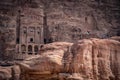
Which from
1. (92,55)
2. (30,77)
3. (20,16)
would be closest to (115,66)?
(92,55)

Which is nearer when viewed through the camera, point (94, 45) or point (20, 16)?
point (94, 45)

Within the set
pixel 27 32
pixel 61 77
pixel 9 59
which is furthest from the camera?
pixel 27 32

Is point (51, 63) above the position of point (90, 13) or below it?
below

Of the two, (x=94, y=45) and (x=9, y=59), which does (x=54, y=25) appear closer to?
(x=9, y=59)

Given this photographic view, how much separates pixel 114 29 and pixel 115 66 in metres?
25.4

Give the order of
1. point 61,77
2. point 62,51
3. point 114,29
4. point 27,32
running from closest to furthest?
1. point 61,77
2. point 62,51
3. point 27,32
4. point 114,29

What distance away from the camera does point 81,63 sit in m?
15.1

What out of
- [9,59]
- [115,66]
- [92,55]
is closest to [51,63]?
[92,55]

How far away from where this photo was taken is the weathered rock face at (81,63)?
49.6ft

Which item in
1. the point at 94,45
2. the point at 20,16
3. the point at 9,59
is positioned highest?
the point at 20,16

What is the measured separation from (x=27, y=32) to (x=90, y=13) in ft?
30.9

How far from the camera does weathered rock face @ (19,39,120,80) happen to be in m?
15.1

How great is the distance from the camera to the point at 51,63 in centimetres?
1559

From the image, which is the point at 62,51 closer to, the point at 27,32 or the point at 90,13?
the point at 27,32
